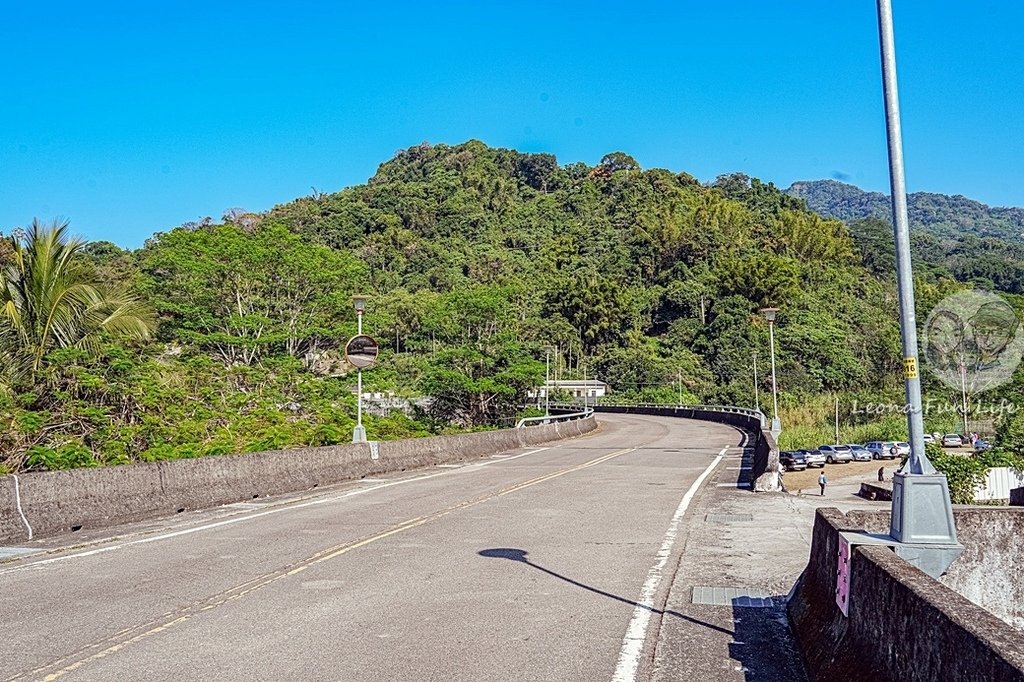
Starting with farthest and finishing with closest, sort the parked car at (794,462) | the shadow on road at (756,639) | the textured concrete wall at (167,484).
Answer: the parked car at (794,462), the textured concrete wall at (167,484), the shadow on road at (756,639)

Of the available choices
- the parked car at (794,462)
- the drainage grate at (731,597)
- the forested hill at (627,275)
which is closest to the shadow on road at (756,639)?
the drainage grate at (731,597)

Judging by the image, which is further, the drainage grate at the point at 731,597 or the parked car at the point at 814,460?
the parked car at the point at 814,460

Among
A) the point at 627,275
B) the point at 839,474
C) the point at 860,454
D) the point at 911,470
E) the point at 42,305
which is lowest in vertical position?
the point at 839,474

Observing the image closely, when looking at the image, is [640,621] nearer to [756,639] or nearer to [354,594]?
[756,639]

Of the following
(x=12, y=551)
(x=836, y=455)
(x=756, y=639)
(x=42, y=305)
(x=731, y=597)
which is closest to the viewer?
(x=756, y=639)

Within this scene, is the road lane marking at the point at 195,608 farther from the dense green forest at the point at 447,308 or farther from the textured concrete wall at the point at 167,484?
the dense green forest at the point at 447,308

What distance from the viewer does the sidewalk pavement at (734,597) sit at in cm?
662

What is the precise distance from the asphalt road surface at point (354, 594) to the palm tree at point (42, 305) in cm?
1037

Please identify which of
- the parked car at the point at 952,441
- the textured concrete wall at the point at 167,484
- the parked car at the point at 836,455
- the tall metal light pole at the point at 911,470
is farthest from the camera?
the parked car at the point at 952,441

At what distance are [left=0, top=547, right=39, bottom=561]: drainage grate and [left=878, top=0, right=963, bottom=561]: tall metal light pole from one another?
980 cm

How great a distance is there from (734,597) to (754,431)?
1506 inches

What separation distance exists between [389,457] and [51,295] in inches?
383

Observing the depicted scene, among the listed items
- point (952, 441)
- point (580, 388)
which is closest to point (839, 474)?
point (952, 441)

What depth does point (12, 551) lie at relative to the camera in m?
11.3
